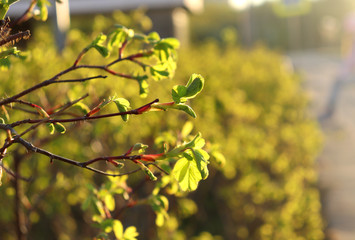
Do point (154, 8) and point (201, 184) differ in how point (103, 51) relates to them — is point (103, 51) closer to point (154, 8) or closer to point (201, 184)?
point (201, 184)

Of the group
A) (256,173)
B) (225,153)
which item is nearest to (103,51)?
(225,153)

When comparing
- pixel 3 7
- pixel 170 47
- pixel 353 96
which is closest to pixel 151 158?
pixel 170 47

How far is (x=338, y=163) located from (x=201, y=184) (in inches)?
107

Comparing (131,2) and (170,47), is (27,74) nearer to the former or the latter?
(170,47)

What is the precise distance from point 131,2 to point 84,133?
34.5ft

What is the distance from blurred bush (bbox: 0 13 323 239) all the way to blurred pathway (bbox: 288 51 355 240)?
11.4 inches

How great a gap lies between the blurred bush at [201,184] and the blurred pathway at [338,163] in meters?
0.29

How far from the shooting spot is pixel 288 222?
4.23m

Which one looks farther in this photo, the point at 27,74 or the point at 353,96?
the point at 353,96

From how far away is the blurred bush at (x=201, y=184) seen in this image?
3.27 meters

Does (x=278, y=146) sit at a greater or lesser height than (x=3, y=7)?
lesser

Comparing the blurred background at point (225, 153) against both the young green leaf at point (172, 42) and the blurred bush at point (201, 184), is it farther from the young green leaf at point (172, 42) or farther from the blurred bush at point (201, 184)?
the young green leaf at point (172, 42)

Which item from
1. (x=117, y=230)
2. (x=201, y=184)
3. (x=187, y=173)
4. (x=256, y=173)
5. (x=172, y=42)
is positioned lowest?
(x=201, y=184)

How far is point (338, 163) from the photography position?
24.1ft
